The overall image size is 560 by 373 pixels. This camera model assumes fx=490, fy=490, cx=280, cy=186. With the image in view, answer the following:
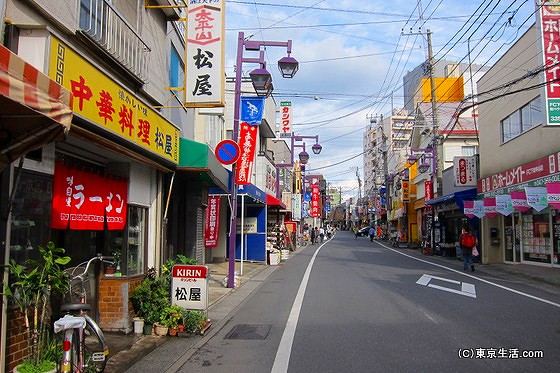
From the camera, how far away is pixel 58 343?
18.0 ft

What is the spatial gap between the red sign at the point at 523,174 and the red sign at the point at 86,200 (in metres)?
15.0

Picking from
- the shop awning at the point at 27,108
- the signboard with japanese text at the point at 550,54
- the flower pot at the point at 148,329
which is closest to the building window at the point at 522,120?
the signboard with japanese text at the point at 550,54

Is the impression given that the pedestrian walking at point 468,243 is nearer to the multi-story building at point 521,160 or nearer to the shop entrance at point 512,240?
the multi-story building at point 521,160

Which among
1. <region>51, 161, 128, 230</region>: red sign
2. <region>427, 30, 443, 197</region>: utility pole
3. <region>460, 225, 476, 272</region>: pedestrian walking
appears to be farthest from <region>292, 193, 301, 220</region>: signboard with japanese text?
<region>51, 161, 128, 230</region>: red sign

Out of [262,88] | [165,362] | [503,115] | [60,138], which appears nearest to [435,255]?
[503,115]

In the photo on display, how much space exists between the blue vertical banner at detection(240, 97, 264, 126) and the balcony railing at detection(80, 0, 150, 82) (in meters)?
6.67

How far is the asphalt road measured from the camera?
6.40 meters

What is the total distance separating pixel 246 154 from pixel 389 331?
951cm

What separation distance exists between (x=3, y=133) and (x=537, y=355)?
6951 mm

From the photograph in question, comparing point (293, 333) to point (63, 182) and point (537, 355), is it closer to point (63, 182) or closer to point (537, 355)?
point (537, 355)

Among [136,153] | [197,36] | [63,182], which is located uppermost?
[197,36]

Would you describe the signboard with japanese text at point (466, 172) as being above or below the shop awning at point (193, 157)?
above

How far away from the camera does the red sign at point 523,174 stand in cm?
1736

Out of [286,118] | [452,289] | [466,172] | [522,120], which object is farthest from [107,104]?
[286,118]
